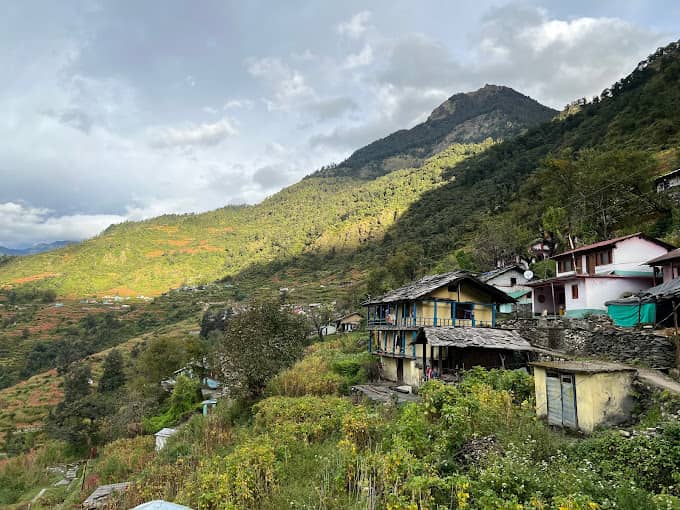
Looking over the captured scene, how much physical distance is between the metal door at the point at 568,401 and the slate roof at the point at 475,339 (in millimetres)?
7407

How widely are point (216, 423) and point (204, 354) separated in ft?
89.2

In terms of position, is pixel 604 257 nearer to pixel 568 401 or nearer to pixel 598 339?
pixel 598 339

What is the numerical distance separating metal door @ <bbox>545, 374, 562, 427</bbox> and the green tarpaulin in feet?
29.8

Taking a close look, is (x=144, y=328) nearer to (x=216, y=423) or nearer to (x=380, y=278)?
(x=380, y=278)

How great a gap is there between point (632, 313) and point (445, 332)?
791 cm

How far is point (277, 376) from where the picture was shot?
19.8 m

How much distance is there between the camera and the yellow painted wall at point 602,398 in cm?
1012

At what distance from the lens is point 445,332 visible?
773 inches

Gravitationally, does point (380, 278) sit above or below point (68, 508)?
above

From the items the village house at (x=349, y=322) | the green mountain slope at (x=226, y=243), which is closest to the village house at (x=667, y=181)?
the village house at (x=349, y=322)

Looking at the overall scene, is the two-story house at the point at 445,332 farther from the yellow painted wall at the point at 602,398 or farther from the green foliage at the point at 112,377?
the green foliage at the point at 112,377

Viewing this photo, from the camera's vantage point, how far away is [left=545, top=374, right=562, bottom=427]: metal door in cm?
1078

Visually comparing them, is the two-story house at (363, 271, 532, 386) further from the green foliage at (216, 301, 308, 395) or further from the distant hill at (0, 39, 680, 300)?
the distant hill at (0, 39, 680, 300)

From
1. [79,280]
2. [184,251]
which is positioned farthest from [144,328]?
[184,251]
